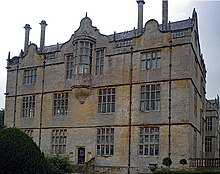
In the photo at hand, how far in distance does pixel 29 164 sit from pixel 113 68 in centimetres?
1286

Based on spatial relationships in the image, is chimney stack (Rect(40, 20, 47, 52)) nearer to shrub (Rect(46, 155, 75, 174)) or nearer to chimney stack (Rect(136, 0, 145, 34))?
chimney stack (Rect(136, 0, 145, 34))

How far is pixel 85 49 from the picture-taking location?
30.1 meters

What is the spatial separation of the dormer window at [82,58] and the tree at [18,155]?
11.8 m

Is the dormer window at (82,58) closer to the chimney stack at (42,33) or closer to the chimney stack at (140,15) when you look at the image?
the chimney stack at (140,15)

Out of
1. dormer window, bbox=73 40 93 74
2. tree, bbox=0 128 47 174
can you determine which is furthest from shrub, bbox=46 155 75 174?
dormer window, bbox=73 40 93 74

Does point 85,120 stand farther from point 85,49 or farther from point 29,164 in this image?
point 29,164

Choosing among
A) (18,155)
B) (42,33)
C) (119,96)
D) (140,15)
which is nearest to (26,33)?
(42,33)

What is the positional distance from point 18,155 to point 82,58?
44.2 ft

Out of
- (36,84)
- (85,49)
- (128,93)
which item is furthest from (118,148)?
(36,84)

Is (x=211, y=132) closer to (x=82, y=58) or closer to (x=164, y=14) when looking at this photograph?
(x=164, y=14)

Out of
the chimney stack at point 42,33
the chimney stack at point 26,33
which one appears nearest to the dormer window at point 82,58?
the chimney stack at point 42,33

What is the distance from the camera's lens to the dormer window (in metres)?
29.9

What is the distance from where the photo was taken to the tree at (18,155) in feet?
58.2

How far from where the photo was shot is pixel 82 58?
98.4 feet
